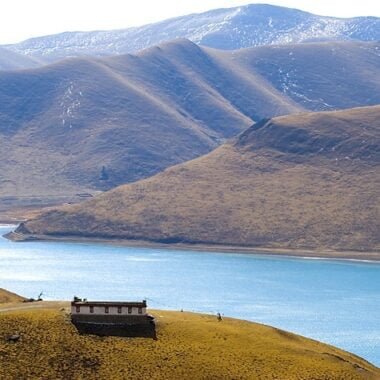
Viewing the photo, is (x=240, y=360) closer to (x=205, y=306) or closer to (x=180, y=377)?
(x=180, y=377)

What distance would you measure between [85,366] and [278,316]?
372ft

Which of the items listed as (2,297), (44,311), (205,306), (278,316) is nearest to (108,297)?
(205,306)

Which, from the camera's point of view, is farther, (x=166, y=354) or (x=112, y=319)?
(x=112, y=319)

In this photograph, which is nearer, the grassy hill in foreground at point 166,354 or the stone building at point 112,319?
the grassy hill in foreground at point 166,354

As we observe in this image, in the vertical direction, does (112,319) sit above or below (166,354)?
above

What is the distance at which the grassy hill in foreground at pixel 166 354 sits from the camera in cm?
6216

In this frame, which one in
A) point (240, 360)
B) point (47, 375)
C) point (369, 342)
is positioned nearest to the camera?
point (47, 375)

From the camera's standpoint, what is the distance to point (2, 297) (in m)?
93.7

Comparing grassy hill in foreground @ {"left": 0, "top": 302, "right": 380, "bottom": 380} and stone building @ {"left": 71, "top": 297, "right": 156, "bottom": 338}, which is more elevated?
stone building @ {"left": 71, "top": 297, "right": 156, "bottom": 338}

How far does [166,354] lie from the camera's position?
6475 cm

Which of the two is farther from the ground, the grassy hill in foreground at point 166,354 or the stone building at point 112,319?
the stone building at point 112,319

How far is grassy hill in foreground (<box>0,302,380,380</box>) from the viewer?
62156mm

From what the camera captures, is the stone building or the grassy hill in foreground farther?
the stone building

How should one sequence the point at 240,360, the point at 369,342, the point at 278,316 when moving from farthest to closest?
1. the point at 278,316
2. the point at 369,342
3. the point at 240,360
